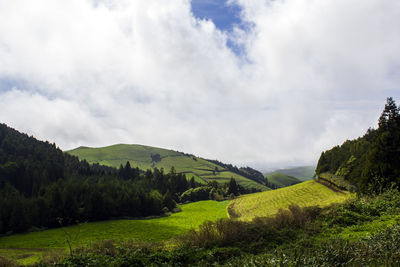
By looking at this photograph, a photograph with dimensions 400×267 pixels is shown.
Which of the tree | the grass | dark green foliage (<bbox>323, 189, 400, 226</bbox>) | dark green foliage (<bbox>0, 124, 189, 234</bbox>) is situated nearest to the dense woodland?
dark green foliage (<bbox>323, 189, 400, 226</bbox>)

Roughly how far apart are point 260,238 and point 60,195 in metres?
61.9

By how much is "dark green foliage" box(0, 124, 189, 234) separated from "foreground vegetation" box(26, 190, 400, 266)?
12746 millimetres

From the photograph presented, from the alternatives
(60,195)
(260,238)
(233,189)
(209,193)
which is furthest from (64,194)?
(233,189)

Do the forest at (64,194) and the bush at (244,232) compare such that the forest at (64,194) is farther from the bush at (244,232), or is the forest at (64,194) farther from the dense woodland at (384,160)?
the dense woodland at (384,160)

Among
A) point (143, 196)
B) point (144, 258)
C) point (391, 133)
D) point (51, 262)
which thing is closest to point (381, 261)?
point (144, 258)

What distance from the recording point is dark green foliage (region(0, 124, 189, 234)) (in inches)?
2260

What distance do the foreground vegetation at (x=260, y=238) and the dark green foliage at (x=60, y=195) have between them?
1275 centimetres

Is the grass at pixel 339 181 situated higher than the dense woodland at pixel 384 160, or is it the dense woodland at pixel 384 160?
the dense woodland at pixel 384 160

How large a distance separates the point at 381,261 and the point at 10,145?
160738 mm

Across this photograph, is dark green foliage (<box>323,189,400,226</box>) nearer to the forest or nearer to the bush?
the bush

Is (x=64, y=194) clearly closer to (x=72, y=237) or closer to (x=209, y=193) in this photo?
(x=72, y=237)

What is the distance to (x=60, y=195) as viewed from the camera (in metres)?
63.7

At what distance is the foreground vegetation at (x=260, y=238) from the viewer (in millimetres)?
16328

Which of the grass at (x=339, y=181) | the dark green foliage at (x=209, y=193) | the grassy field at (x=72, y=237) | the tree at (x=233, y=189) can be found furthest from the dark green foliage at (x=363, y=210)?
the tree at (x=233, y=189)
